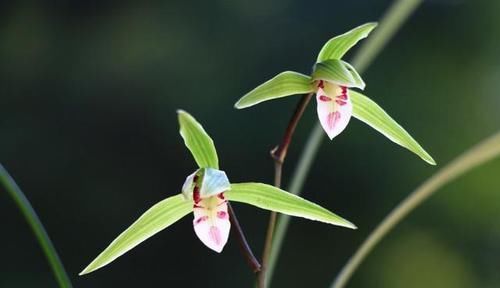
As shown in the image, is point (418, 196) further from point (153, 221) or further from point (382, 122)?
point (153, 221)

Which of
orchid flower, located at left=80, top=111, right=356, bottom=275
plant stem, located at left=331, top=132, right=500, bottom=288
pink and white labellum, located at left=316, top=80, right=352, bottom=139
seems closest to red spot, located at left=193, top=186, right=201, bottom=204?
orchid flower, located at left=80, top=111, right=356, bottom=275

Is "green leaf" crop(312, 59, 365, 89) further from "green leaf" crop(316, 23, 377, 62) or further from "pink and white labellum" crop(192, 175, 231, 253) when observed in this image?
"pink and white labellum" crop(192, 175, 231, 253)

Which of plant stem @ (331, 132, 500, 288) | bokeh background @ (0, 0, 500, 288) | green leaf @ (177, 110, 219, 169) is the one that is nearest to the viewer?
green leaf @ (177, 110, 219, 169)

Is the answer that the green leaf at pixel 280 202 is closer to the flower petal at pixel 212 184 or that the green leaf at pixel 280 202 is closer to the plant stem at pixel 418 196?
the flower petal at pixel 212 184

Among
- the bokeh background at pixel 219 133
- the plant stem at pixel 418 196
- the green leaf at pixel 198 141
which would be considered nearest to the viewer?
the green leaf at pixel 198 141

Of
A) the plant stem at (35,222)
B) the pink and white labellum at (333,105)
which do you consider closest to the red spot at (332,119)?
the pink and white labellum at (333,105)

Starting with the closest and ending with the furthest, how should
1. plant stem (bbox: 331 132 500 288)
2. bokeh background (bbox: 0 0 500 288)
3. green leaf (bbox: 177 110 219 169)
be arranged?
green leaf (bbox: 177 110 219 169) → plant stem (bbox: 331 132 500 288) → bokeh background (bbox: 0 0 500 288)

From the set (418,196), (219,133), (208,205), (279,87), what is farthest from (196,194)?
(219,133)

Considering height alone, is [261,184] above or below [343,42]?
below
